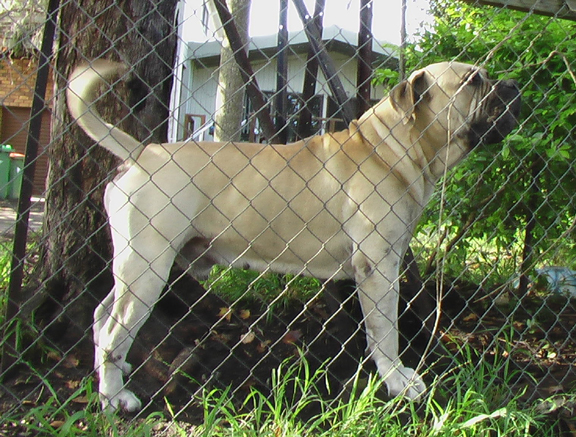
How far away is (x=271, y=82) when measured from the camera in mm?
12258

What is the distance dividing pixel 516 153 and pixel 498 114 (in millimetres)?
787

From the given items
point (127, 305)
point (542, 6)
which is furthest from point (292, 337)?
point (542, 6)

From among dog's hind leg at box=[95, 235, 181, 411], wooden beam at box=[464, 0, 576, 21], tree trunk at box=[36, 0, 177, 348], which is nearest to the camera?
wooden beam at box=[464, 0, 576, 21]

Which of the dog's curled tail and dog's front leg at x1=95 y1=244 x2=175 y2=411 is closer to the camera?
the dog's curled tail

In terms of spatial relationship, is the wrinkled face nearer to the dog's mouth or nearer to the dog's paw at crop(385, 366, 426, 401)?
the dog's mouth

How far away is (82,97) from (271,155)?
3.41 feet

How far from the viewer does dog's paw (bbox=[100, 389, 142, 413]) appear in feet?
8.23

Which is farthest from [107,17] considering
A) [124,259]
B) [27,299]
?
[27,299]

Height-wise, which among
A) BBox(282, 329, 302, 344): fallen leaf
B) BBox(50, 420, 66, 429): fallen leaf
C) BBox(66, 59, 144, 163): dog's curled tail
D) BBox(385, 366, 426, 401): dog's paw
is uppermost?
BBox(66, 59, 144, 163): dog's curled tail

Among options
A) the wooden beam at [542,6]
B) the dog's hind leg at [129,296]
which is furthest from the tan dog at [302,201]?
the wooden beam at [542,6]

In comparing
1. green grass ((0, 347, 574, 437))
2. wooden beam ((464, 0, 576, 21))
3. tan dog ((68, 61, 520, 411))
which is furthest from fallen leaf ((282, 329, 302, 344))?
wooden beam ((464, 0, 576, 21))

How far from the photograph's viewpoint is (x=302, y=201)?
296 centimetres

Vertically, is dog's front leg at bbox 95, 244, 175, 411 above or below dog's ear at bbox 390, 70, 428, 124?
below

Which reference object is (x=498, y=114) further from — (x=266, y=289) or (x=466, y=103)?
(x=266, y=289)
